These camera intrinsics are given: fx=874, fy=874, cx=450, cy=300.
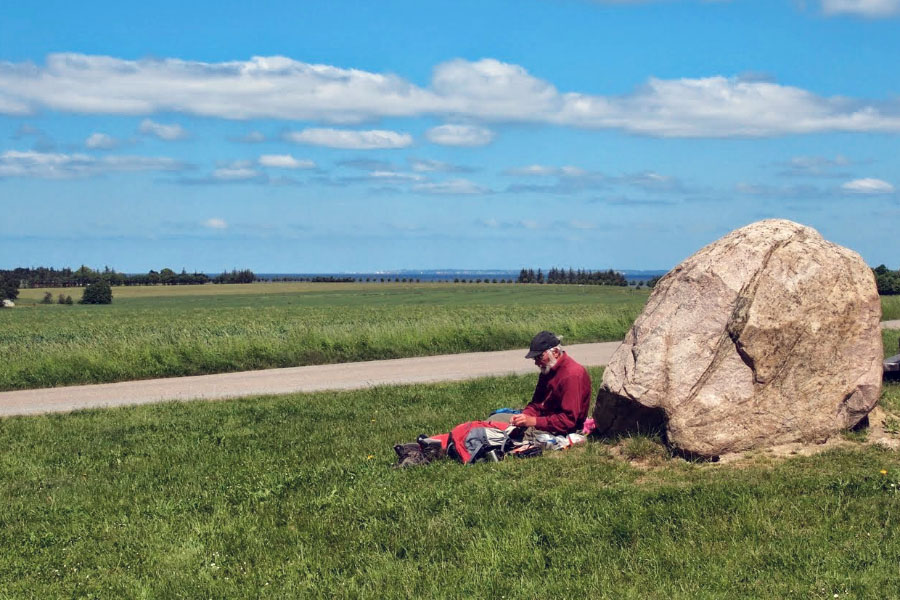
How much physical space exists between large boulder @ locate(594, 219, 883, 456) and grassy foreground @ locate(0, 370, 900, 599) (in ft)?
1.41

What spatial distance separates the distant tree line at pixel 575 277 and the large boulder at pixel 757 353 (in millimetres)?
80484

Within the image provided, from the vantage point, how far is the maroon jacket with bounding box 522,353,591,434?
984 centimetres

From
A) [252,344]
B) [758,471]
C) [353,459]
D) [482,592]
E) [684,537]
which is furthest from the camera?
[252,344]

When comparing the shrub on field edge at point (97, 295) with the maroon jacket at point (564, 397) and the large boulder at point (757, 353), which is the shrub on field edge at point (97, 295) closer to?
the maroon jacket at point (564, 397)

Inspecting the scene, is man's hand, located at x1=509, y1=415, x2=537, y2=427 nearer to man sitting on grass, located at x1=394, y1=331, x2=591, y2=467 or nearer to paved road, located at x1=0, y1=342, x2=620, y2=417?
man sitting on grass, located at x1=394, y1=331, x2=591, y2=467

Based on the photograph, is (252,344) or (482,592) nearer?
(482,592)

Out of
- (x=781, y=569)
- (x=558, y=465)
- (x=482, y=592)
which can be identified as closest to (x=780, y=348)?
(x=558, y=465)

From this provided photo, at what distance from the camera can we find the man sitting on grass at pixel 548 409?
384 inches

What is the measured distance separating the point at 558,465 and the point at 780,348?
8.73ft

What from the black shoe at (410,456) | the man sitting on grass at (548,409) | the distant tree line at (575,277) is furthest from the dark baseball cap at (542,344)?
the distant tree line at (575,277)

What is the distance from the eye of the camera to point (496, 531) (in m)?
7.35

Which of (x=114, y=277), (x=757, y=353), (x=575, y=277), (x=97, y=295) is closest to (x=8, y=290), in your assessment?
(x=97, y=295)

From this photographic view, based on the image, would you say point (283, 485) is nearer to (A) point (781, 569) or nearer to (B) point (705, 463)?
(B) point (705, 463)

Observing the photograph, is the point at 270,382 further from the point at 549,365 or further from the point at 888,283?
the point at 888,283
